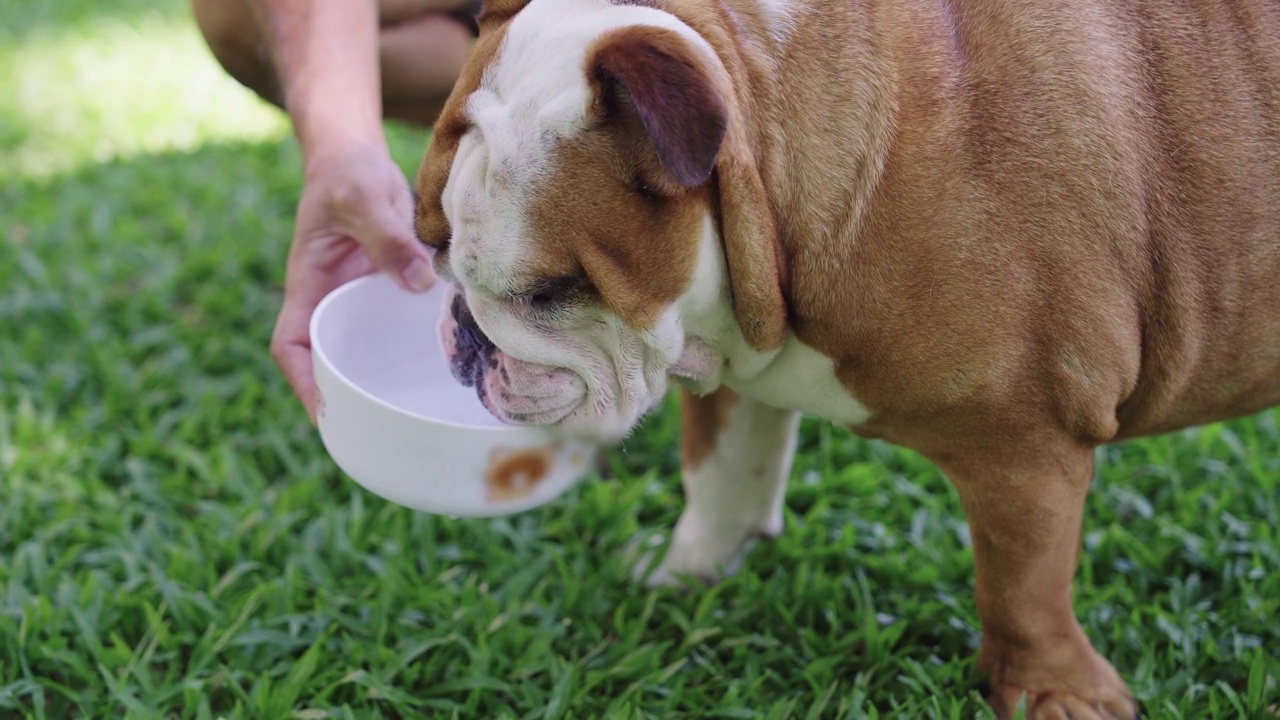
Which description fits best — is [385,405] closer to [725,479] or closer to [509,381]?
[509,381]

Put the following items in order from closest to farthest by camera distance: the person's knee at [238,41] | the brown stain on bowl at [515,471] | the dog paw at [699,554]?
1. the brown stain on bowl at [515,471]
2. the dog paw at [699,554]
3. the person's knee at [238,41]

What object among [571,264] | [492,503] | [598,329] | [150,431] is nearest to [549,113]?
[571,264]

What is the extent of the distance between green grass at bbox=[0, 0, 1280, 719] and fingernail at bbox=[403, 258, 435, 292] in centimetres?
55

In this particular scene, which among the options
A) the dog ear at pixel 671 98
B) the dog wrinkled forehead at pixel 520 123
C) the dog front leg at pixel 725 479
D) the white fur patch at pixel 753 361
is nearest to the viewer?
the dog ear at pixel 671 98

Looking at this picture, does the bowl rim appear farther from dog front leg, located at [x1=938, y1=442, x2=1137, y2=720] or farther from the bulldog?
dog front leg, located at [x1=938, y1=442, x2=1137, y2=720]

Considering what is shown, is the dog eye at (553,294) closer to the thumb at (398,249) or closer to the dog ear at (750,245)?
the dog ear at (750,245)

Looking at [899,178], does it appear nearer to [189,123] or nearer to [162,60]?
[189,123]

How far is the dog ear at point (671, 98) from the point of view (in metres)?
1.42

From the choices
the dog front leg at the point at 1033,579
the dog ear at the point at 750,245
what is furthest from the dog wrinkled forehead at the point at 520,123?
the dog front leg at the point at 1033,579

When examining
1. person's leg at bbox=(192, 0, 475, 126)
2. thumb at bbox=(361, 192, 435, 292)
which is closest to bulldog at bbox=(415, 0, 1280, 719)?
thumb at bbox=(361, 192, 435, 292)

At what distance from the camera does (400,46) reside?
2916 mm

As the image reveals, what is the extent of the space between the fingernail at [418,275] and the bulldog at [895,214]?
0.36 m

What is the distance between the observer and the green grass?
211 cm

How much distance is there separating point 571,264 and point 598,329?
13cm
